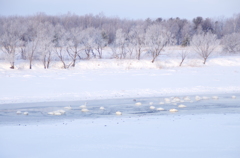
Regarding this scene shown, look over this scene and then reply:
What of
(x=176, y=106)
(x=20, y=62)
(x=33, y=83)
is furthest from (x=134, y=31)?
(x=176, y=106)

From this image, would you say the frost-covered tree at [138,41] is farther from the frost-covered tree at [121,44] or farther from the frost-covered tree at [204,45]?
the frost-covered tree at [204,45]

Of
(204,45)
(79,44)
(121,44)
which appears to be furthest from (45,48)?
Answer: (204,45)

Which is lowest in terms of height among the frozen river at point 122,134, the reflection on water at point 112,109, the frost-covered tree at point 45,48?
the reflection on water at point 112,109

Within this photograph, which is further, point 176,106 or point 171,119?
point 176,106

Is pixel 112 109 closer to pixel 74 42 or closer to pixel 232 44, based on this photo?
pixel 74 42

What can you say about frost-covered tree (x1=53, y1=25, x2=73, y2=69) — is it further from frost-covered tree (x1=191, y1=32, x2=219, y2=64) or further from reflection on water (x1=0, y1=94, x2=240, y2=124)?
reflection on water (x1=0, y1=94, x2=240, y2=124)

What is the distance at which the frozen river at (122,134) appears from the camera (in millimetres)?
7785

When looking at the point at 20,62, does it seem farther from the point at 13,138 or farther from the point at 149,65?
the point at 13,138

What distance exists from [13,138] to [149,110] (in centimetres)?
689

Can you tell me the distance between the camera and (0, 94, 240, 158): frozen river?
25.5ft

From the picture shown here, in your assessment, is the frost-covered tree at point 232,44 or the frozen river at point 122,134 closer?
the frozen river at point 122,134

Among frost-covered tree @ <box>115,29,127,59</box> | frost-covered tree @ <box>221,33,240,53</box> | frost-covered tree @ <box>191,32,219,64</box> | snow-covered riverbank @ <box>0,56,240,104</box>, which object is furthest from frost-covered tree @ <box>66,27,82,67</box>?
frost-covered tree @ <box>221,33,240,53</box>

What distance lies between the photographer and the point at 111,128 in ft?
33.6

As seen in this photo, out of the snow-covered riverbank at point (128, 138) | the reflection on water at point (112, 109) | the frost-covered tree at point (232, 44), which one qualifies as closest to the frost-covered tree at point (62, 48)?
the reflection on water at point (112, 109)
